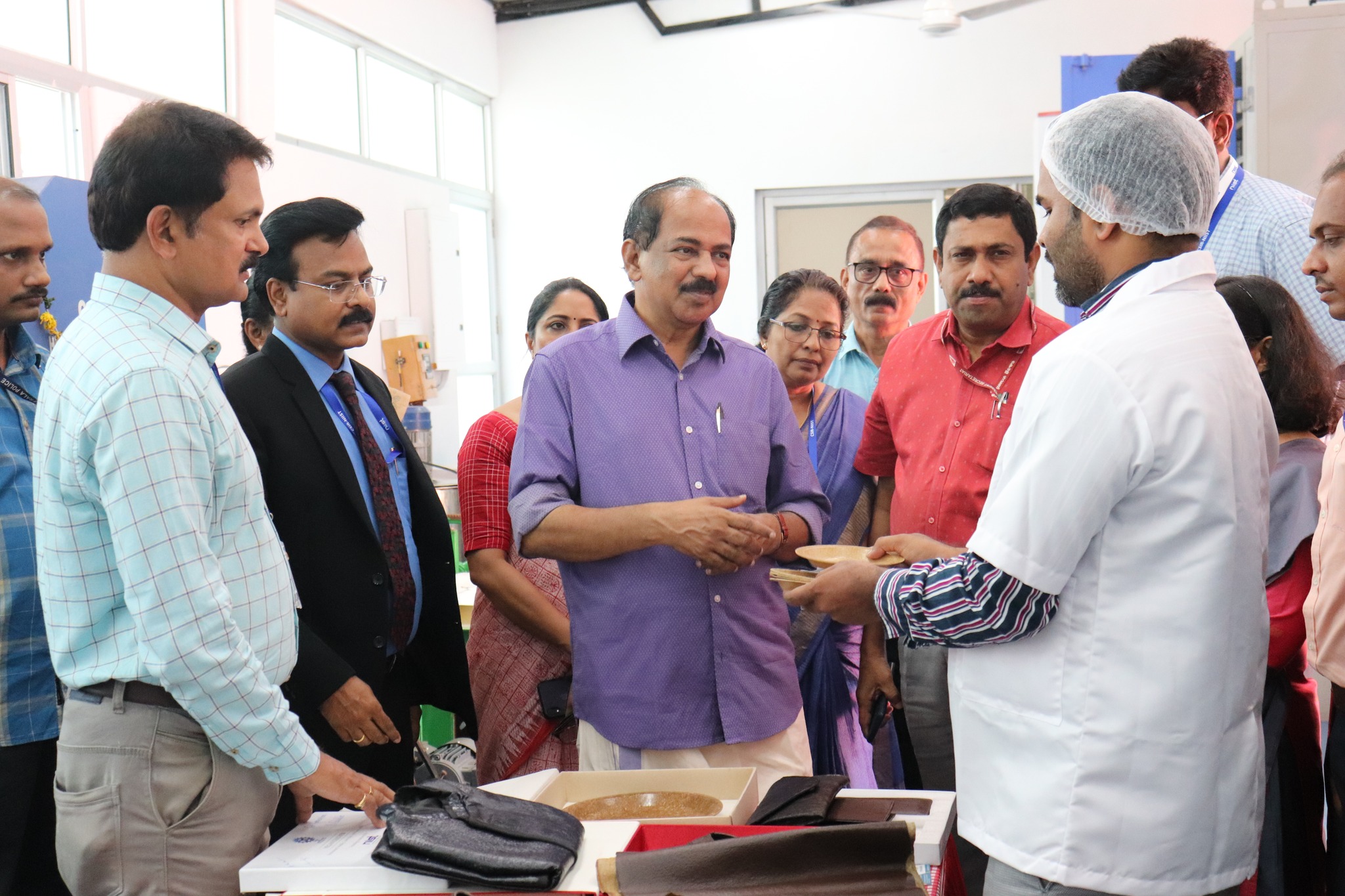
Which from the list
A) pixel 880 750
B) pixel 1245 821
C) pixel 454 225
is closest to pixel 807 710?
pixel 880 750

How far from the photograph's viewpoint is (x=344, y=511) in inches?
84.2

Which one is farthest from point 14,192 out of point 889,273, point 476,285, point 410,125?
point 476,285

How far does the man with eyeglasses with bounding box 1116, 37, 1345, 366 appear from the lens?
8.15 feet

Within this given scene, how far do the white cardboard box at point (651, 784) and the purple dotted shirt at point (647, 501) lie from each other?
290 millimetres

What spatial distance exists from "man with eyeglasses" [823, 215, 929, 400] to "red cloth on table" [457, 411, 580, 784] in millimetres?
1274

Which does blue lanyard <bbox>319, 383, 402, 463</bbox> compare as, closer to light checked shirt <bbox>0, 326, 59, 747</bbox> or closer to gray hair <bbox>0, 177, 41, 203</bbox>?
light checked shirt <bbox>0, 326, 59, 747</bbox>

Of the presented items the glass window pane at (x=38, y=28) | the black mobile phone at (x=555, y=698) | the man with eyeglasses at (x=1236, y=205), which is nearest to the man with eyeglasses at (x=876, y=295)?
the man with eyeglasses at (x=1236, y=205)

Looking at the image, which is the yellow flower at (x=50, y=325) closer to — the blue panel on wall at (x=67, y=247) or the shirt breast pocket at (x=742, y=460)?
the blue panel on wall at (x=67, y=247)

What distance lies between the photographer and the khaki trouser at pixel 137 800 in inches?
58.9

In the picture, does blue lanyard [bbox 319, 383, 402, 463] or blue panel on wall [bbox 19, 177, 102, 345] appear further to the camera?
blue panel on wall [bbox 19, 177, 102, 345]

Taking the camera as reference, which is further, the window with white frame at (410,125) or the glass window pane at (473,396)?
the glass window pane at (473,396)

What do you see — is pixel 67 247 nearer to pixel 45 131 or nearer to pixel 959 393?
pixel 45 131

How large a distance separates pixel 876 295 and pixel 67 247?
2476 millimetres

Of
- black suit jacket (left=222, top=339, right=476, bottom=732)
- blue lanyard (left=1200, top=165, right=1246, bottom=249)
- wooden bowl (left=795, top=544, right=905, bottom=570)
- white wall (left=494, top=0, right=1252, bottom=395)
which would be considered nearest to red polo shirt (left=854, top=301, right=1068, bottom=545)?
wooden bowl (left=795, top=544, right=905, bottom=570)
